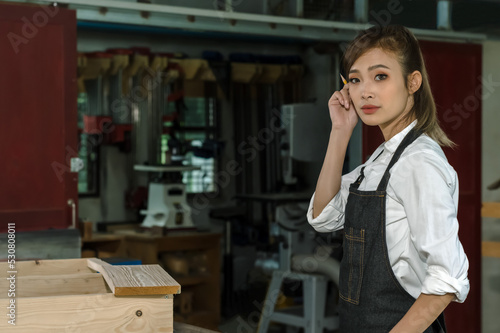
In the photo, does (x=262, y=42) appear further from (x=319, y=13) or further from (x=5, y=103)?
(x=5, y=103)

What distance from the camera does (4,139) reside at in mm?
3555

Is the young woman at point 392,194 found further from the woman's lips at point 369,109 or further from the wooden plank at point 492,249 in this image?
the wooden plank at point 492,249

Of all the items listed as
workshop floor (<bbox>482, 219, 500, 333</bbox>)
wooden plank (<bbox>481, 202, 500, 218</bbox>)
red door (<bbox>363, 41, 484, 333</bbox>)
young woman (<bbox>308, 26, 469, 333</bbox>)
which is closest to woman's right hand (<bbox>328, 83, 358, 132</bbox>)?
young woman (<bbox>308, 26, 469, 333</bbox>)

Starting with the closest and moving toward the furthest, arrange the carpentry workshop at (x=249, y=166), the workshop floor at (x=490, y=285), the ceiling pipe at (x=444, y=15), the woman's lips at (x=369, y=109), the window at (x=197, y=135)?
the carpentry workshop at (x=249, y=166), the woman's lips at (x=369, y=109), the ceiling pipe at (x=444, y=15), the workshop floor at (x=490, y=285), the window at (x=197, y=135)

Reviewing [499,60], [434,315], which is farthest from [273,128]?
[434,315]

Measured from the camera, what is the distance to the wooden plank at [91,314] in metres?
1.44

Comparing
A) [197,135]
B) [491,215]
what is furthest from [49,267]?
[197,135]

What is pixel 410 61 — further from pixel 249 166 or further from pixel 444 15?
pixel 249 166

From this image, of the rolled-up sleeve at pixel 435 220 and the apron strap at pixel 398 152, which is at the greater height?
the apron strap at pixel 398 152

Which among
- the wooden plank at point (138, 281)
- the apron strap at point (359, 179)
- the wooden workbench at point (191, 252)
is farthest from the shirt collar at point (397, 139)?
the wooden workbench at point (191, 252)
